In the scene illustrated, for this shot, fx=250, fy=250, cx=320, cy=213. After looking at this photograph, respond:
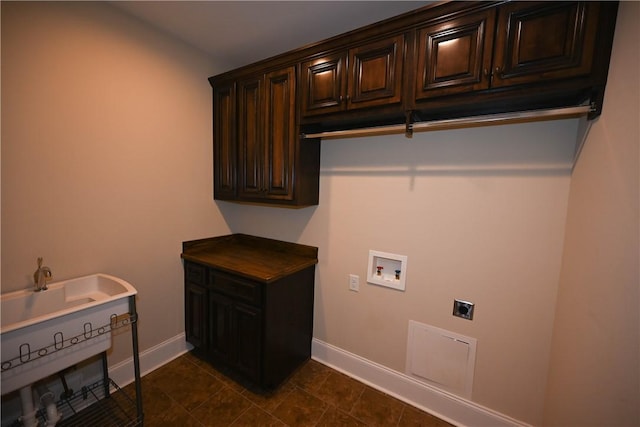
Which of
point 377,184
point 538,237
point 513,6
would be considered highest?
point 513,6

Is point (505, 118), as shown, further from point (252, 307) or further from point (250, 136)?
point (252, 307)

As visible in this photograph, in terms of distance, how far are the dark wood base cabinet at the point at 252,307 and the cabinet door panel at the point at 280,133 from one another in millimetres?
607

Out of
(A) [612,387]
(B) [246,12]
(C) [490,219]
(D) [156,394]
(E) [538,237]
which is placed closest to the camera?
(A) [612,387]

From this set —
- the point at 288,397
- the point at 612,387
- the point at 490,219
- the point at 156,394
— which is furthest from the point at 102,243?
the point at 612,387

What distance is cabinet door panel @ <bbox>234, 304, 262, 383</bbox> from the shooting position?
1.82 m

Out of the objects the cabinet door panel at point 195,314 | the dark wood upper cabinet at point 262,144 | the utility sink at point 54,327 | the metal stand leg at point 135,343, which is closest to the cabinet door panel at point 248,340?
the cabinet door panel at point 195,314

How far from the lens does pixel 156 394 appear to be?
1857 millimetres

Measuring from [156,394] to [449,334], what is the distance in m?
2.17

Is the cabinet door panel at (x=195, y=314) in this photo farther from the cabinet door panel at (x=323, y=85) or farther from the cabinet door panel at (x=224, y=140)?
the cabinet door panel at (x=323, y=85)

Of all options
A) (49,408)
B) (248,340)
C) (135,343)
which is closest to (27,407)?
(49,408)

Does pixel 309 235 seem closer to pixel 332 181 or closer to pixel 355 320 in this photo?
pixel 332 181

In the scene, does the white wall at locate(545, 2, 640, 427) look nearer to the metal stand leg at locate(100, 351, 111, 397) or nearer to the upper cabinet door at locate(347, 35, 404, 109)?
the upper cabinet door at locate(347, 35, 404, 109)

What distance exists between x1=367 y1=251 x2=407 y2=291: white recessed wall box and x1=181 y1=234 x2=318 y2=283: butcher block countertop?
510 mm

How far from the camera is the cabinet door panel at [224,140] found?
7.34 feet
